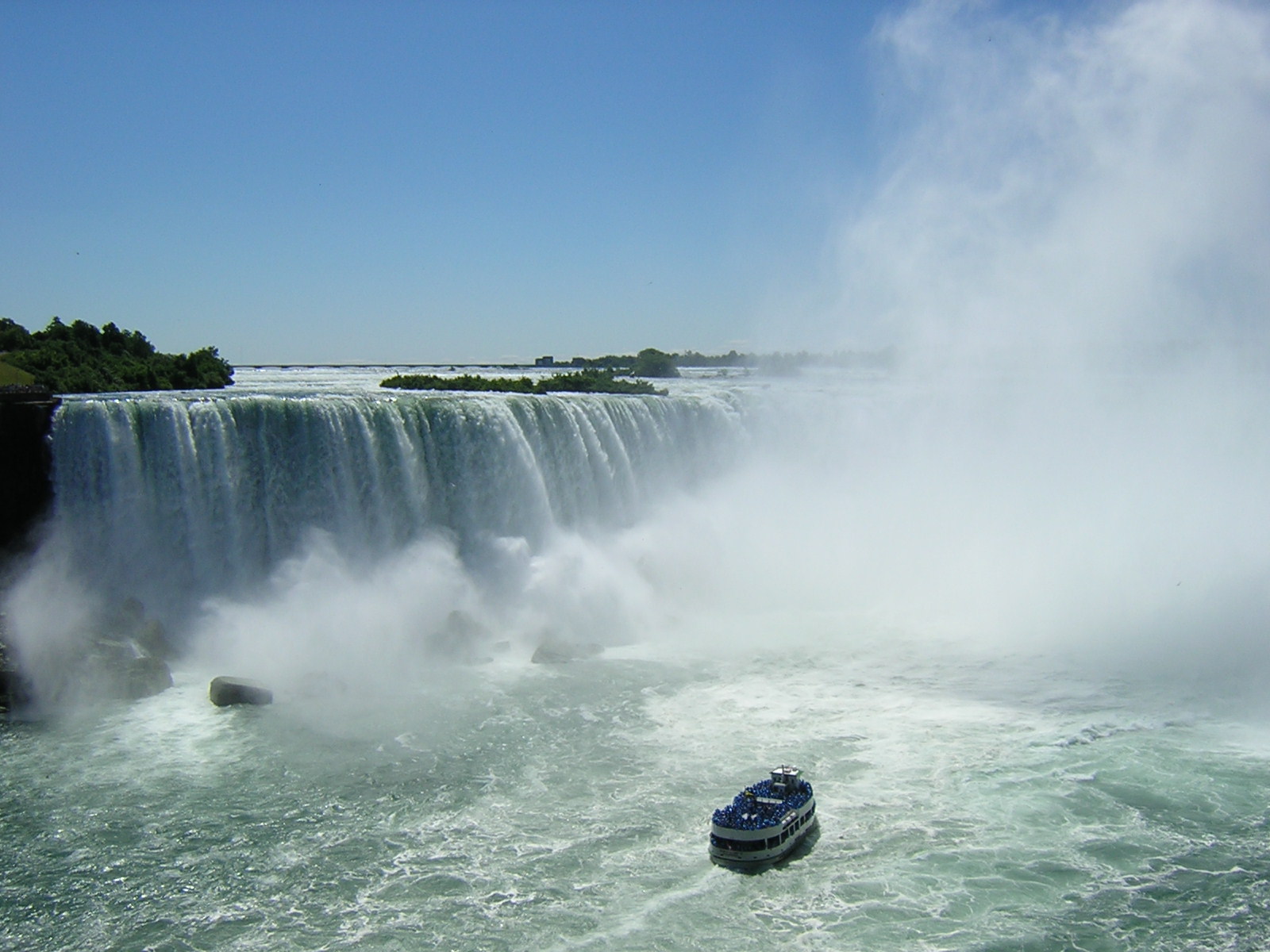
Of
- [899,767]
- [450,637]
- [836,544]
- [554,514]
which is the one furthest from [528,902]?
[836,544]

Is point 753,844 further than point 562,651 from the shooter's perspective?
No

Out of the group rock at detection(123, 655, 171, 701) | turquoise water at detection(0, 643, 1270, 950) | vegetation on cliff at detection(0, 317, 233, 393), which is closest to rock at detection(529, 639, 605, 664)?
turquoise water at detection(0, 643, 1270, 950)

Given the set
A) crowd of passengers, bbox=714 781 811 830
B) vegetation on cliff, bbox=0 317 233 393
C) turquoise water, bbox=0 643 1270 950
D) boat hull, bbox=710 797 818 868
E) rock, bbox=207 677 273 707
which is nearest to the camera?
turquoise water, bbox=0 643 1270 950

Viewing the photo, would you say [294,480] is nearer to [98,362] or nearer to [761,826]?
[761,826]

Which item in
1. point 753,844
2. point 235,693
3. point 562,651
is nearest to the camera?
point 753,844

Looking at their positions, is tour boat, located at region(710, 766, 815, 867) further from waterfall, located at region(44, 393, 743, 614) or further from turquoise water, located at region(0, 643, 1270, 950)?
waterfall, located at region(44, 393, 743, 614)

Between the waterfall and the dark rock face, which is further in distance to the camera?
the waterfall

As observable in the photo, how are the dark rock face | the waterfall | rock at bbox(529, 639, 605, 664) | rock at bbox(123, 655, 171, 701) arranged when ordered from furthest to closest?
1. the waterfall
2. the dark rock face
3. rock at bbox(529, 639, 605, 664)
4. rock at bbox(123, 655, 171, 701)

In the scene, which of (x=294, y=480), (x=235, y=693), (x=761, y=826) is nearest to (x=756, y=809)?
(x=761, y=826)
